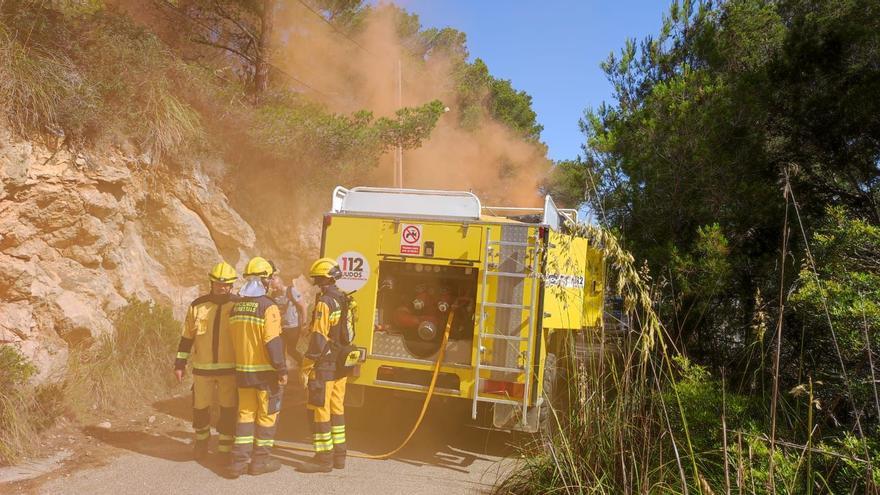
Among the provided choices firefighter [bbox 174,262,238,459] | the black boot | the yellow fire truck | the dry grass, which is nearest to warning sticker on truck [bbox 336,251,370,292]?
the yellow fire truck

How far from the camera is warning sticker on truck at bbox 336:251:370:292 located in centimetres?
681

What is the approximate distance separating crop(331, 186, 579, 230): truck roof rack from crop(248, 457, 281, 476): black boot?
270 centimetres

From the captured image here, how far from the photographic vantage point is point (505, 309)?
6273 mm

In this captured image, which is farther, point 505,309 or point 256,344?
point 505,309

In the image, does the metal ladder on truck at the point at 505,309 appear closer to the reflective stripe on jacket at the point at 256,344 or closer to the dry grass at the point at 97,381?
the reflective stripe on jacket at the point at 256,344

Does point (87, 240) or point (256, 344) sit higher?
point (87, 240)

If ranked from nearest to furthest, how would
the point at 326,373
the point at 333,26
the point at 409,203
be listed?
the point at 326,373
the point at 409,203
the point at 333,26

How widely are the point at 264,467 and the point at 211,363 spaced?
1.04 meters

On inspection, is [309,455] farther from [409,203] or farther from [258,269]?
[409,203]

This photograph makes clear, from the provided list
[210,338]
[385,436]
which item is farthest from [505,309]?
[210,338]

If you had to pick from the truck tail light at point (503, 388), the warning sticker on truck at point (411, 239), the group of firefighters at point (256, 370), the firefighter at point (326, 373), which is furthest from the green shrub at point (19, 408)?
the truck tail light at point (503, 388)

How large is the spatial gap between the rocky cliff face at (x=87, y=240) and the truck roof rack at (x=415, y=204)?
10.7 feet

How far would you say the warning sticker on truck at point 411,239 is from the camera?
6.71 metres

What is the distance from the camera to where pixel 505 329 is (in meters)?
6.25
